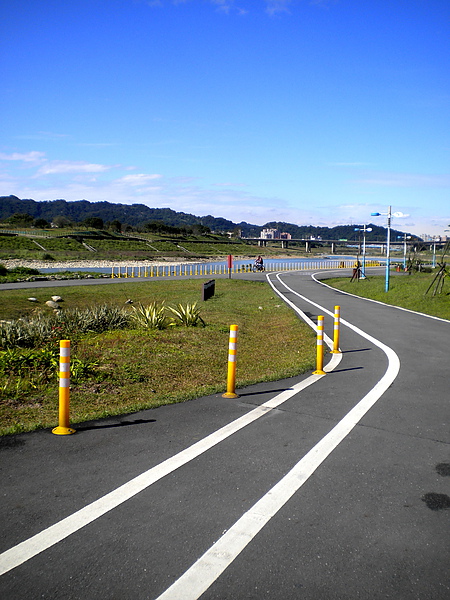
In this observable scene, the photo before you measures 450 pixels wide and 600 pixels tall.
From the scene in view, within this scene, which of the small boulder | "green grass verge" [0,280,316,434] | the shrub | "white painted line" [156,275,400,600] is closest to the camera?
"white painted line" [156,275,400,600]

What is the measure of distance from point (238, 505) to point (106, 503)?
109 centimetres

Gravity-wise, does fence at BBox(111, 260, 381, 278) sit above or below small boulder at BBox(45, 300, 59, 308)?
above

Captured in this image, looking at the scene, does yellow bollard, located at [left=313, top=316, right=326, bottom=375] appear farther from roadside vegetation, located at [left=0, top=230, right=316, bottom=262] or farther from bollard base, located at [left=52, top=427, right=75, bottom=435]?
roadside vegetation, located at [left=0, top=230, right=316, bottom=262]

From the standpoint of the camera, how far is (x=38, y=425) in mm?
6195

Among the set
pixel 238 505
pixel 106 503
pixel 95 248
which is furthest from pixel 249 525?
pixel 95 248

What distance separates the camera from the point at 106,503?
421 centimetres

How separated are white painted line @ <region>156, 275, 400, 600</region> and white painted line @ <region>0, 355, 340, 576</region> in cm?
99

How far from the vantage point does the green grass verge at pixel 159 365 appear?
7.45 m

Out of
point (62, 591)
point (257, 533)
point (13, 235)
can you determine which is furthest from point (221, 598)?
point (13, 235)

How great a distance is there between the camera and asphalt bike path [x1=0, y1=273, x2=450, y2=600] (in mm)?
3266

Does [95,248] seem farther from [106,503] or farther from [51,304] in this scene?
[106,503]

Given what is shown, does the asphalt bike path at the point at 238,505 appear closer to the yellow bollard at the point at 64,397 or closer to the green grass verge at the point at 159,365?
the yellow bollard at the point at 64,397

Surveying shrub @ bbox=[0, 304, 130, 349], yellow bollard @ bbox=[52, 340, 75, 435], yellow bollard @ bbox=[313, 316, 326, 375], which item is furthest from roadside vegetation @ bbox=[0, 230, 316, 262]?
yellow bollard @ bbox=[52, 340, 75, 435]

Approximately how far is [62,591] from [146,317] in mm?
11266
